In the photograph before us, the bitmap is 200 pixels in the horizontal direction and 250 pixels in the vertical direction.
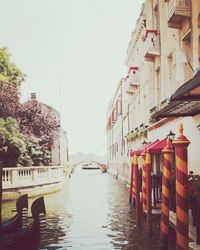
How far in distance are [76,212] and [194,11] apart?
25.2ft

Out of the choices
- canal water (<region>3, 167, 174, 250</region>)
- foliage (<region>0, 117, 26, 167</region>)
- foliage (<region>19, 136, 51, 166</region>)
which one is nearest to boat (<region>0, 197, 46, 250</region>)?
canal water (<region>3, 167, 174, 250</region>)

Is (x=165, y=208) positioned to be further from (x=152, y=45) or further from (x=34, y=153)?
(x=34, y=153)

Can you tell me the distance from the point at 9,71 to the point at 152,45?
10.4 m

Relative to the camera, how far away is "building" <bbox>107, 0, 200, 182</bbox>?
988 cm

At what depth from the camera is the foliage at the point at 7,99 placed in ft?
74.5

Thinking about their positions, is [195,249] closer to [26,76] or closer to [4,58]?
[4,58]

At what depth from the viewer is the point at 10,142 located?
877 inches

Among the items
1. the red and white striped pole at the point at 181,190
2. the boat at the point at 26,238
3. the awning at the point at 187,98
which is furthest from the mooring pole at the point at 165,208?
the boat at the point at 26,238

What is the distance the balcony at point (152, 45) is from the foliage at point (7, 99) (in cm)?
794

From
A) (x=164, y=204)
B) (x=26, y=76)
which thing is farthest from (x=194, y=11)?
(x=26, y=76)

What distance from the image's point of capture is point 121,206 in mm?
16406

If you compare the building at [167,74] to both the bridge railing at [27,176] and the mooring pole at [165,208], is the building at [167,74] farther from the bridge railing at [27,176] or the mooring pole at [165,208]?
the bridge railing at [27,176]

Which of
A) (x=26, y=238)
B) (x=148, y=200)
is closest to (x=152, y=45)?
(x=148, y=200)

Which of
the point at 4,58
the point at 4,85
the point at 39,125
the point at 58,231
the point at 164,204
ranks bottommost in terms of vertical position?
the point at 58,231
